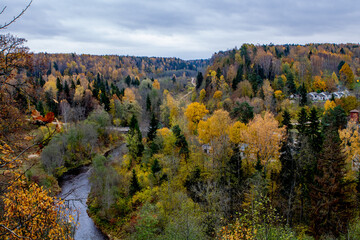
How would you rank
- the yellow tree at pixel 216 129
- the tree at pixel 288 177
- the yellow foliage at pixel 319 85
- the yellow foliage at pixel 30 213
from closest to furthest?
1. the yellow foliage at pixel 30 213
2. the tree at pixel 288 177
3. the yellow tree at pixel 216 129
4. the yellow foliage at pixel 319 85

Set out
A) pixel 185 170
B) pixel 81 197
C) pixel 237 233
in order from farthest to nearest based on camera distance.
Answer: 1. pixel 185 170
2. pixel 81 197
3. pixel 237 233

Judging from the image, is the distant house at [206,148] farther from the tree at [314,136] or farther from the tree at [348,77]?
the tree at [348,77]

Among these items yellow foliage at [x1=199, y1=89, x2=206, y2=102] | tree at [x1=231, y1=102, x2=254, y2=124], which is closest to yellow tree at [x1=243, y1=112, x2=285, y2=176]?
tree at [x1=231, y1=102, x2=254, y2=124]

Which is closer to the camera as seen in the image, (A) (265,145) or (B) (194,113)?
(A) (265,145)

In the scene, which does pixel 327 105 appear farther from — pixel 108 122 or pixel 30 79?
pixel 30 79

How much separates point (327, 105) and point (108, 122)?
136ft

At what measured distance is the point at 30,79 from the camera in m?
7.03

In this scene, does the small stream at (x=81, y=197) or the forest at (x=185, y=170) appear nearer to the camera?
the forest at (x=185, y=170)

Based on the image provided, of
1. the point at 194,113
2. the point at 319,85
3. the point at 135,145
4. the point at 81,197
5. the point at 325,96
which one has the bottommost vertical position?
the point at 81,197

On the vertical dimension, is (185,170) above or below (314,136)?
below

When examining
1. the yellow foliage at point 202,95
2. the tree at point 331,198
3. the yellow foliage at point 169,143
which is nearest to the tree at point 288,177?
the tree at point 331,198

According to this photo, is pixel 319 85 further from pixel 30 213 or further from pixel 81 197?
pixel 30 213

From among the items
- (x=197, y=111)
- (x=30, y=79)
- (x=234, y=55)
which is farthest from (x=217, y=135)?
(x=234, y=55)

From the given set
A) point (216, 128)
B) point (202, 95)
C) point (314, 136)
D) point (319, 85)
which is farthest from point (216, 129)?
point (319, 85)
